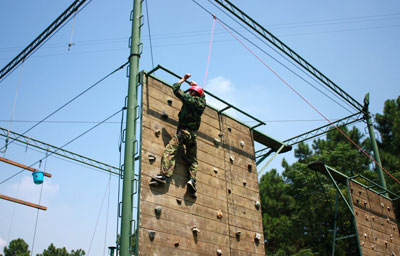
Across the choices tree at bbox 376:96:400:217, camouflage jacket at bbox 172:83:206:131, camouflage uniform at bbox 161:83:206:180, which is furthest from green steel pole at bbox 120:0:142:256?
tree at bbox 376:96:400:217

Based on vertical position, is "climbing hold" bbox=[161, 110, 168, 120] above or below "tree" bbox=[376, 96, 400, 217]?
below

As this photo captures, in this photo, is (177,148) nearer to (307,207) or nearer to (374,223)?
(374,223)

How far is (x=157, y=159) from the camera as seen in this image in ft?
29.8

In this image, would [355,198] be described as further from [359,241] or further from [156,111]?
[156,111]

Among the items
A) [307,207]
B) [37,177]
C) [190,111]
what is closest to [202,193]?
[190,111]

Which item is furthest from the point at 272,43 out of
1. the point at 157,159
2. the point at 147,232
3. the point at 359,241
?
the point at 147,232

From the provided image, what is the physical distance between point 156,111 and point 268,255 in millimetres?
23011

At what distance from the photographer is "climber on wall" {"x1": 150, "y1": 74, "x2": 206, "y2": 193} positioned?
9294 mm

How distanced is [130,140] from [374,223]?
10885mm

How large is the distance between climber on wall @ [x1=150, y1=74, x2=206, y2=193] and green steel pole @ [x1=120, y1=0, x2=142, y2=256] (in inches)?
33.1

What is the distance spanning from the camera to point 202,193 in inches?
390

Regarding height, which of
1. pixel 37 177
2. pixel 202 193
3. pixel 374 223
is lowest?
pixel 202 193

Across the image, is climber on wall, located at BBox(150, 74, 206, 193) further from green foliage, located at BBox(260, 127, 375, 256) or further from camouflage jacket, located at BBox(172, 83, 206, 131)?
green foliage, located at BBox(260, 127, 375, 256)

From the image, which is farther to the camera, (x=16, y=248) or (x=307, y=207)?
(x=16, y=248)
